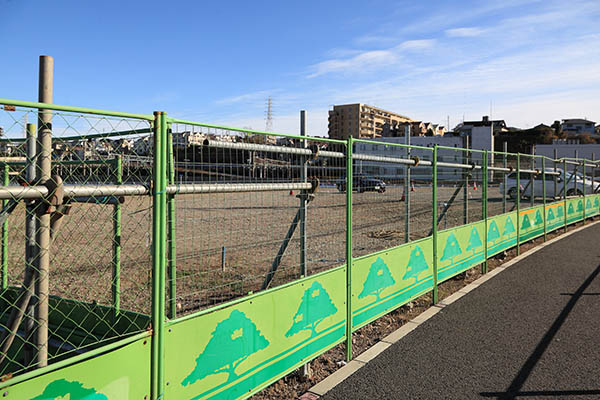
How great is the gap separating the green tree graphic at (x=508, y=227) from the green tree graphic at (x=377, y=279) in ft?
16.5

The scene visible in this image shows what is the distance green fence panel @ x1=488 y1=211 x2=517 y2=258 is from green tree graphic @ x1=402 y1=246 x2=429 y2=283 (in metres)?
3.01

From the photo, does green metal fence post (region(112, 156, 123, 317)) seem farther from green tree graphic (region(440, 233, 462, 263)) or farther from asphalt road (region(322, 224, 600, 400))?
green tree graphic (region(440, 233, 462, 263))

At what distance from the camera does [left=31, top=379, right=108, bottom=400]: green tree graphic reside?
205cm

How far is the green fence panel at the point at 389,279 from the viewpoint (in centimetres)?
455

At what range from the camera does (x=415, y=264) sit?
5727 mm

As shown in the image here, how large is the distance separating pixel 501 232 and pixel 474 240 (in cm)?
168

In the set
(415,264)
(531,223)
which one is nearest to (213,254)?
(415,264)

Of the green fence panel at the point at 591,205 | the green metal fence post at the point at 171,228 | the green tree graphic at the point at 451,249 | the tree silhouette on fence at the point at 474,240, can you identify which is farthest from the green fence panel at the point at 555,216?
the green metal fence post at the point at 171,228

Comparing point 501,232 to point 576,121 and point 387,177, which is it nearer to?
point 387,177

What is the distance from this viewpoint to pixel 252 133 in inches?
133

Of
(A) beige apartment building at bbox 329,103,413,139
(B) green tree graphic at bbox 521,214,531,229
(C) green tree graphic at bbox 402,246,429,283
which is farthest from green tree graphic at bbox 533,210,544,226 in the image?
(A) beige apartment building at bbox 329,103,413,139

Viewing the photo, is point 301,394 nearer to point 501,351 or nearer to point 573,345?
point 501,351

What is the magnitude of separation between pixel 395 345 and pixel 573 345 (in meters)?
1.92

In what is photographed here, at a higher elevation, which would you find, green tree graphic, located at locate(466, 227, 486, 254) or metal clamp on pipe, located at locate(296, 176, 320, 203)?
metal clamp on pipe, located at locate(296, 176, 320, 203)
